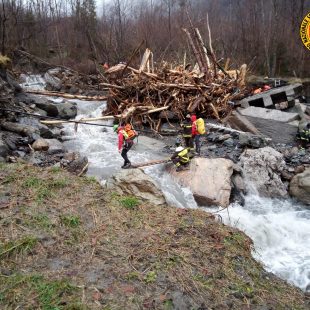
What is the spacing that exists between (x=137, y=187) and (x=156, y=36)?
890 inches

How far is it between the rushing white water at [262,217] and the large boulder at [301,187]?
216mm

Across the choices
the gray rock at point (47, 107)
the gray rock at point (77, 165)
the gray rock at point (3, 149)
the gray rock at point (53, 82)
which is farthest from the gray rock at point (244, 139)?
the gray rock at point (53, 82)

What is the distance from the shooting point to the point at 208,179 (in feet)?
28.1

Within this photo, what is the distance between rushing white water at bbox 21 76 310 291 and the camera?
20.5ft

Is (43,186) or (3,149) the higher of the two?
(43,186)

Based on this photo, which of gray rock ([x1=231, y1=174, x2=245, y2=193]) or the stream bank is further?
gray rock ([x1=231, y1=174, x2=245, y2=193])

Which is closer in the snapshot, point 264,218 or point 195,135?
point 264,218

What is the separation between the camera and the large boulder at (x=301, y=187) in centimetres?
877

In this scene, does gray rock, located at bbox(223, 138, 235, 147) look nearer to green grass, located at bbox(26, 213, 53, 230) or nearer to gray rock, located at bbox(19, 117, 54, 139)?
gray rock, located at bbox(19, 117, 54, 139)

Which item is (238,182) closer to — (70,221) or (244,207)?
(244,207)

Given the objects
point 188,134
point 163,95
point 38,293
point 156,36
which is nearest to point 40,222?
point 38,293

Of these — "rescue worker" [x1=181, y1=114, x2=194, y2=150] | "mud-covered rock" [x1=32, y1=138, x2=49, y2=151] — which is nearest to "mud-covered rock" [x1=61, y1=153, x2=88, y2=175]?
"mud-covered rock" [x1=32, y1=138, x2=49, y2=151]

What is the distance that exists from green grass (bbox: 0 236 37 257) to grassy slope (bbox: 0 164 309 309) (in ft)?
0.04

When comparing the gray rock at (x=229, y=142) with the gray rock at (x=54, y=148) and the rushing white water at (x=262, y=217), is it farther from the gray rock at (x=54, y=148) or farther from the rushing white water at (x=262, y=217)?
the gray rock at (x=54, y=148)
